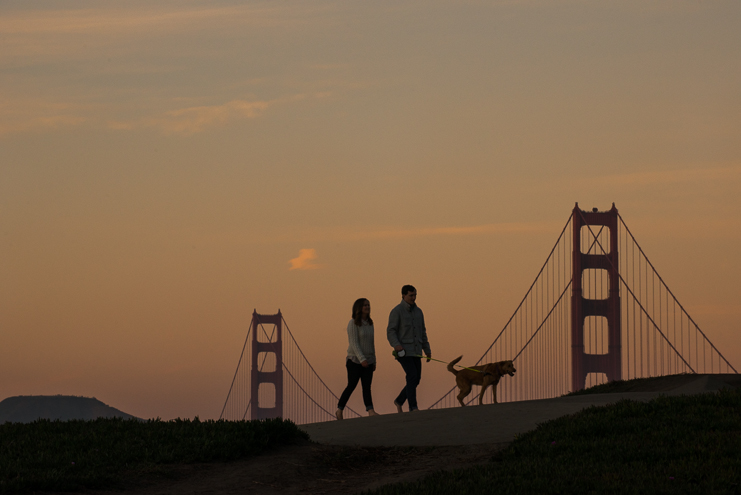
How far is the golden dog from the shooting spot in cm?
1057

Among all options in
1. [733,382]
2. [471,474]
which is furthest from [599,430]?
[733,382]

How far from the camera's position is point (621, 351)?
94.8 feet

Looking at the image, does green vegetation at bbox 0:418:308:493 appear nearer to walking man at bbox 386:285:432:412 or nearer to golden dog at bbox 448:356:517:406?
walking man at bbox 386:285:432:412

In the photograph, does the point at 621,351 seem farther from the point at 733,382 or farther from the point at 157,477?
the point at 157,477

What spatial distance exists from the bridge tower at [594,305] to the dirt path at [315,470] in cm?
2065

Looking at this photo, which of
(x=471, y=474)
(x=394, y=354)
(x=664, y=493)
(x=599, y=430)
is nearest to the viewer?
(x=664, y=493)

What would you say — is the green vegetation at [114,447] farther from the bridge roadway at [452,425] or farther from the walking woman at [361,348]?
the walking woman at [361,348]

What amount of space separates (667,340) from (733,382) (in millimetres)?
18722

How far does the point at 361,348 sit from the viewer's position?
33.8 ft

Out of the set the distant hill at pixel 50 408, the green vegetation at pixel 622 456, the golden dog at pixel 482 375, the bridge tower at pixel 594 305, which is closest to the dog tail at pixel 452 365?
the golden dog at pixel 482 375

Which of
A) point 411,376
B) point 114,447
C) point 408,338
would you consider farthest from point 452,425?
point 114,447

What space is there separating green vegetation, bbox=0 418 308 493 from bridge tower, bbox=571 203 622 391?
20653mm

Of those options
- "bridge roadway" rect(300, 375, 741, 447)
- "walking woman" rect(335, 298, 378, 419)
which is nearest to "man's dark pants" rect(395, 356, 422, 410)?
"walking woman" rect(335, 298, 378, 419)

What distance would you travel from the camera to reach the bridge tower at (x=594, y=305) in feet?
93.4
